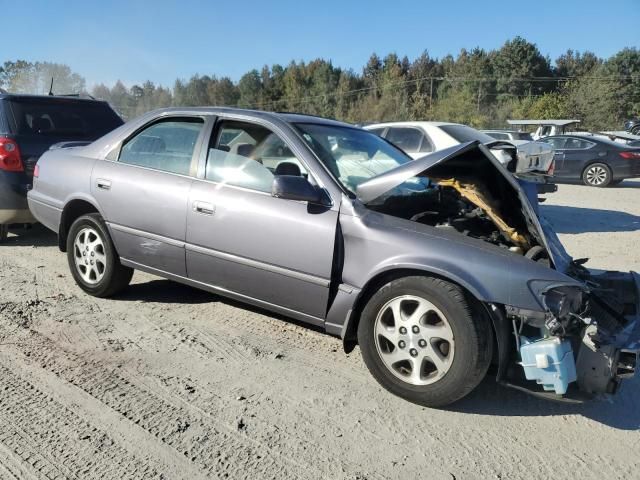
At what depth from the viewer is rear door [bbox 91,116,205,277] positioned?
3.93 m

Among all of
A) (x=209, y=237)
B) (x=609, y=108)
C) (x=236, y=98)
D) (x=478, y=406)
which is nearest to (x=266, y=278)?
(x=209, y=237)

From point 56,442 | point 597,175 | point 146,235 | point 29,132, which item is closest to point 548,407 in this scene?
point 56,442

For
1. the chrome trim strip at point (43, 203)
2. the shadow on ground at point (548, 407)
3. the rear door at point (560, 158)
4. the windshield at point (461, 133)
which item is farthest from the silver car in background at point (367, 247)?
the rear door at point (560, 158)

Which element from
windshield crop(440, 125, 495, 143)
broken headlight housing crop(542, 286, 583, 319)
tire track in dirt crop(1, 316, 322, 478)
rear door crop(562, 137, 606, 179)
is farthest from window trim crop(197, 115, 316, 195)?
rear door crop(562, 137, 606, 179)

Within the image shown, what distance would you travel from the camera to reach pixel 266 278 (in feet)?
11.5

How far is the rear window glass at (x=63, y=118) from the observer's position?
→ 20.6ft

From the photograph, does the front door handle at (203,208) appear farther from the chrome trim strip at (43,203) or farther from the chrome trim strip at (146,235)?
the chrome trim strip at (43,203)

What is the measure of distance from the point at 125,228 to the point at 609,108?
50070mm

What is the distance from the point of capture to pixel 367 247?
3139mm

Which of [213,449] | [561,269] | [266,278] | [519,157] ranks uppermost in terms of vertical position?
[519,157]

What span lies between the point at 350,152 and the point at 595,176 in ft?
44.4

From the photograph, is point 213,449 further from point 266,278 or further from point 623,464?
point 623,464

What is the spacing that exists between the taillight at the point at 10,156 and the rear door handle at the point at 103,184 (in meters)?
2.16

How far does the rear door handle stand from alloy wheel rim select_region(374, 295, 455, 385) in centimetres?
259
